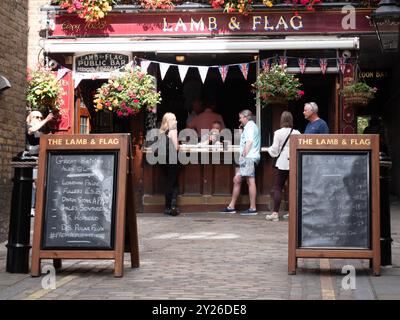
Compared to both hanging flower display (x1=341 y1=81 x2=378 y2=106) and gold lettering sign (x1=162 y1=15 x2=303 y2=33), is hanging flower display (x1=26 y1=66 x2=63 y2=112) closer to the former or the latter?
gold lettering sign (x1=162 y1=15 x2=303 y2=33)

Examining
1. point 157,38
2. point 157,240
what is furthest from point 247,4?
point 157,240

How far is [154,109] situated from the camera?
12.9 metres

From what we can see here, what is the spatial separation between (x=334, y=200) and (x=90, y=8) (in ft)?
25.8

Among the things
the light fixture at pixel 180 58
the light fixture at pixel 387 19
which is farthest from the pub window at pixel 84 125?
the light fixture at pixel 387 19

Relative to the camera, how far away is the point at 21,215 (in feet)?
21.5

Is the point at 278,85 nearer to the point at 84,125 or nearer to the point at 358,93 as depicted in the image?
the point at 358,93

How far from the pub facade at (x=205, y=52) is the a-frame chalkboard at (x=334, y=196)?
6.55 m

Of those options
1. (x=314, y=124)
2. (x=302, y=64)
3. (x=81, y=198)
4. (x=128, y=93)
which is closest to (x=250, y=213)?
(x=314, y=124)

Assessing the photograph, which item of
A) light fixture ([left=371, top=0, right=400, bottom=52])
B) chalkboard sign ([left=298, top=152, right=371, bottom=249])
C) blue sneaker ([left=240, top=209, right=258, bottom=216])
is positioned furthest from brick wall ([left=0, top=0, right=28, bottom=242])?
light fixture ([left=371, top=0, right=400, bottom=52])

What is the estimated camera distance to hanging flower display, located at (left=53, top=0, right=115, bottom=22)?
1261cm

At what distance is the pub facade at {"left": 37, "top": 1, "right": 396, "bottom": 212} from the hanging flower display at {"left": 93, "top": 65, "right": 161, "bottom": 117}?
41 cm

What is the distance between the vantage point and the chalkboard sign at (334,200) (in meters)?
6.14

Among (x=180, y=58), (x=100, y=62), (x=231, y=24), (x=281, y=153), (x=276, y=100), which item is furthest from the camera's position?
(x=180, y=58)

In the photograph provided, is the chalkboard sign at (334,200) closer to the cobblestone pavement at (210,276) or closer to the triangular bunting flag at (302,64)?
the cobblestone pavement at (210,276)
